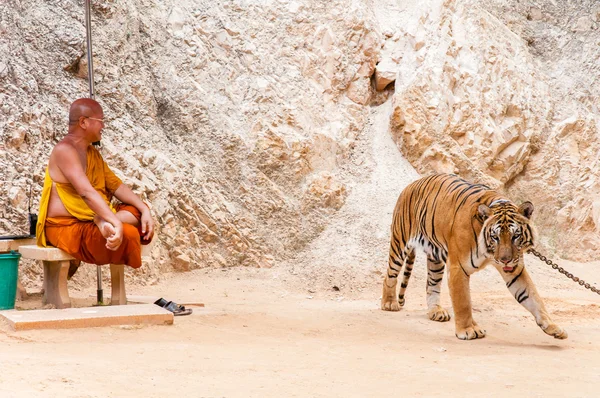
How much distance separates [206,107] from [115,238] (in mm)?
4833

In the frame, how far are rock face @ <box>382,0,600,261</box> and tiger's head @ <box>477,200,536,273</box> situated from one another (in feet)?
15.9

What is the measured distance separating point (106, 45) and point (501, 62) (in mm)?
5773

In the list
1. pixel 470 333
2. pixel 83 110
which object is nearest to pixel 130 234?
pixel 83 110

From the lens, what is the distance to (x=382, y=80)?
10922 millimetres

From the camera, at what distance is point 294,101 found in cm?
1018

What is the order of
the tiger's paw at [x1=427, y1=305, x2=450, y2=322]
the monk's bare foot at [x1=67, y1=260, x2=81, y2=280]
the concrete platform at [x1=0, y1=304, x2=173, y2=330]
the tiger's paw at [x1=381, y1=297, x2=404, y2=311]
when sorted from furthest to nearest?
the tiger's paw at [x1=381, y1=297, x2=404, y2=311] < the tiger's paw at [x1=427, y1=305, x2=450, y2=322] < the monk's bare foot at [x1=67, y1=260, x2=81, y2=280] < the concrete platform at [x1=0, y1=304, x2=173, y2=330]

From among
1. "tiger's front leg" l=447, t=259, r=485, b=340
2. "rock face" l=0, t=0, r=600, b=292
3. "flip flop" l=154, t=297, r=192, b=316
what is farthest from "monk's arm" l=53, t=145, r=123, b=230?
"rock face" l=0, t=0, r=600, b=292

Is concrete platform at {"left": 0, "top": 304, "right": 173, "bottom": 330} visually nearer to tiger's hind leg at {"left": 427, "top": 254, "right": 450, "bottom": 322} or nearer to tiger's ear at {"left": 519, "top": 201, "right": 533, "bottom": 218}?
tiger's hind leg at {"left": 427, "top": 254, "right": 450, "bottom": 322}

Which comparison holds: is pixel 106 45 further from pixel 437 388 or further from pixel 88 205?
pixel 437 388

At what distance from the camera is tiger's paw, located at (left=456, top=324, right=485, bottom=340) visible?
554cm

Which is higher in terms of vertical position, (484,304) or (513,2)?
(513,2)

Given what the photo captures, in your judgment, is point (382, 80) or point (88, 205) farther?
point (382, 80)

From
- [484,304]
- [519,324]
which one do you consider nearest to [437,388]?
[519,324]

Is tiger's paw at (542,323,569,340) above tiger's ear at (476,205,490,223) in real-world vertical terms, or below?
below
